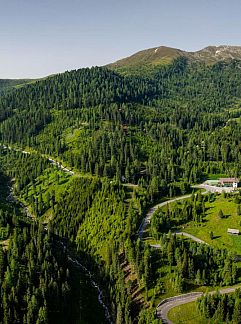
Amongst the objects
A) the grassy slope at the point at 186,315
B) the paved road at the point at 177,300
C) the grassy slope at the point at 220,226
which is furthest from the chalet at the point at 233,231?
the grassy slope at the point at 186,315

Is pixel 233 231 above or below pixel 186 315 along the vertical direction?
above

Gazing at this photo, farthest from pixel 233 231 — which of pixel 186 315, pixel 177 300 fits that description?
pixel 186 315

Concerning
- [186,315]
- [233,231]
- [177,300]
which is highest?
[233,231]

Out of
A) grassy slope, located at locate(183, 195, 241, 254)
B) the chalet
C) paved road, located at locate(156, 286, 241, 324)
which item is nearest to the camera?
paved road, located at locate(156, 286, 241, 324)

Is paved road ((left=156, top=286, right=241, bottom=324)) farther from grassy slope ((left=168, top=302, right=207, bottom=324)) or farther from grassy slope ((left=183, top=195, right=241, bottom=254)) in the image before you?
grassy slope ((left=183, top=195, right=241, bottom=254))

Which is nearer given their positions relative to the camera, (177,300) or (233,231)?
(177,300)

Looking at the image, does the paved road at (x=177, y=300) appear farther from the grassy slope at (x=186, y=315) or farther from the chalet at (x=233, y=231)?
the chalet at (x=233, y=231)

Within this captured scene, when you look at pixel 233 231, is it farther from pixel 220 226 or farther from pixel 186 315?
pixel 186 315

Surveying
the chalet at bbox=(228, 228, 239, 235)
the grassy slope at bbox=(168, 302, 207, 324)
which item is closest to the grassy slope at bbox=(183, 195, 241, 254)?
the chalet at bbox=(228, 228, 239, 235)

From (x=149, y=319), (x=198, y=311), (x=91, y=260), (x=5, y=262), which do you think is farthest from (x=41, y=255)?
(x=198, y=311)

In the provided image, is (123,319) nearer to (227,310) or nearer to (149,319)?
(149,319)

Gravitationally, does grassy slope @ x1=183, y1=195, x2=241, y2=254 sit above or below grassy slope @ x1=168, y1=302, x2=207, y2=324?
above

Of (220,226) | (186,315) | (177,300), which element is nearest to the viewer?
(186,315)
